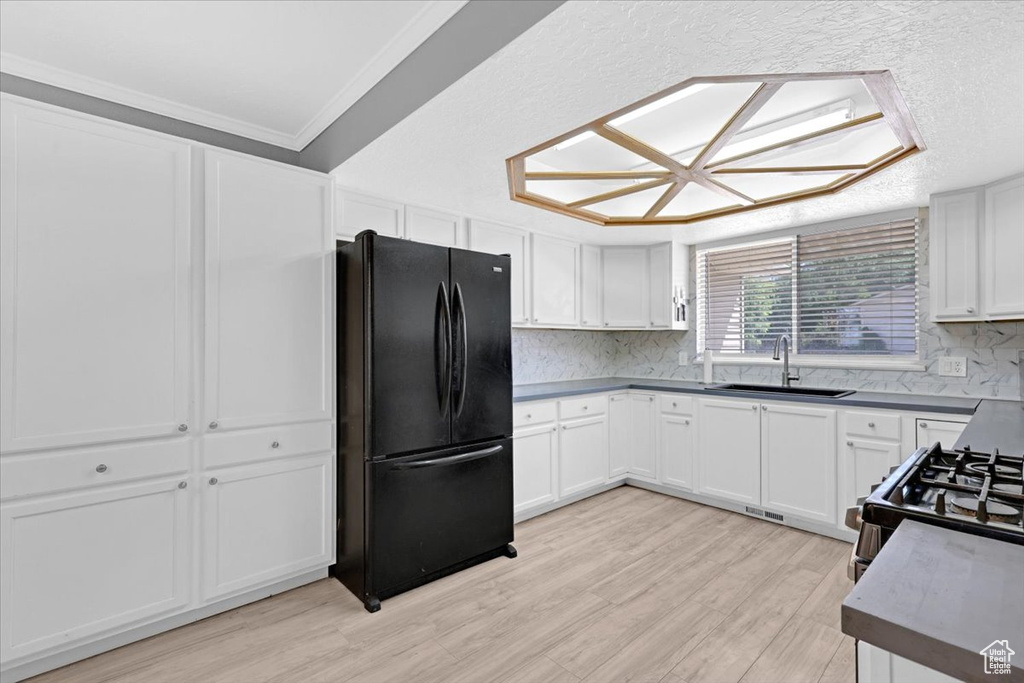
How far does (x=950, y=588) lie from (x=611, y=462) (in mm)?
3390

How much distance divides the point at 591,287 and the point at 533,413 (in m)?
1.50

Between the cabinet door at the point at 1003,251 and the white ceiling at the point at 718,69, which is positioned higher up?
the white ceiling at the point at 718,69

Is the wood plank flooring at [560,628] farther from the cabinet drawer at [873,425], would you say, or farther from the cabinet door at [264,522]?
the cabinet drawer at [873,425]

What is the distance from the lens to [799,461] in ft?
10.4

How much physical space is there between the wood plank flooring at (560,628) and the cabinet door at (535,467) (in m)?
0.39

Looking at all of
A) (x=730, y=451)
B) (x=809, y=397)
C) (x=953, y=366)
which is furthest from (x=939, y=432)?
(x=730, y=451)

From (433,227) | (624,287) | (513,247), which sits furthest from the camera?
(624,287)

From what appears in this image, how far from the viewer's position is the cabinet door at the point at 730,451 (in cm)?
338

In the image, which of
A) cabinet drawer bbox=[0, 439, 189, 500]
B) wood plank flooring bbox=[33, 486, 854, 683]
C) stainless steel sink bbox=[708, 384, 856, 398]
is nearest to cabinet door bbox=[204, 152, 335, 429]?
cabinet drawer bbox=[0, 439, 189, 500]

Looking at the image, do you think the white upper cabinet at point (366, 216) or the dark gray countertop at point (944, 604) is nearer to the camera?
the dark gray countertop at point (944, 604)

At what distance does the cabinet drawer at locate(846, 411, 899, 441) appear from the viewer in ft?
9.22

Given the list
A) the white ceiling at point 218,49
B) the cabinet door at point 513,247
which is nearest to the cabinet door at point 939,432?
the cabinet door at point 513,247

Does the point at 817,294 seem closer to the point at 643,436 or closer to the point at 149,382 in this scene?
the point at 643,436

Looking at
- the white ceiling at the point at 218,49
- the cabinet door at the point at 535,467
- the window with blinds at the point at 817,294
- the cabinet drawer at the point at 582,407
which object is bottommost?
the cabinet door at the point at 535,467
